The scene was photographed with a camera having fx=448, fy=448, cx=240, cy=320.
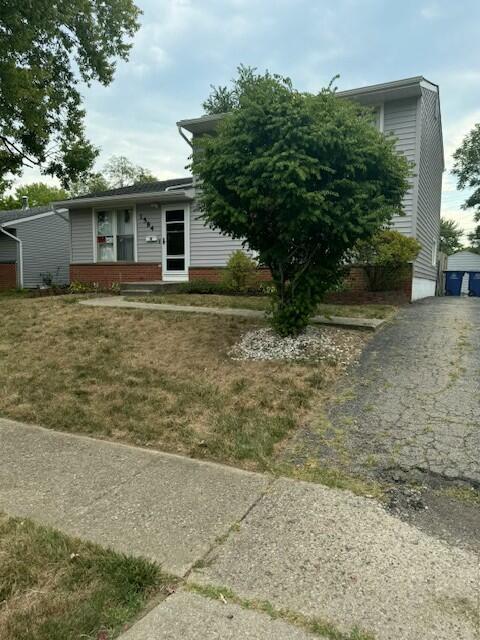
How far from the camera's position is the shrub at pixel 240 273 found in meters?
11.5

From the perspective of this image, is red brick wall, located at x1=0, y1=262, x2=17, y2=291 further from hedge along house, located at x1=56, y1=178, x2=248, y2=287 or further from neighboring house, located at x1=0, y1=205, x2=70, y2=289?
hedge along house, located at x1=56, y1=178, x2=248, y2=287

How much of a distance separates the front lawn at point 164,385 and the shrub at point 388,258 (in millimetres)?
3700

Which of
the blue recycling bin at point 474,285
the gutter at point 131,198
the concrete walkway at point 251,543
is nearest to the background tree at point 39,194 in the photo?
the gutter at point 131,198

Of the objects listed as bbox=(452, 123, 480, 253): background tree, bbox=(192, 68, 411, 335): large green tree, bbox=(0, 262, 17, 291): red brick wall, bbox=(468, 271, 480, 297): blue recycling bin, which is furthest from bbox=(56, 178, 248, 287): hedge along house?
bbox=(452, 123, 480, 253): background tree

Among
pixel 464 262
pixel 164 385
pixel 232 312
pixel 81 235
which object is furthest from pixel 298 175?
pixel 464 262

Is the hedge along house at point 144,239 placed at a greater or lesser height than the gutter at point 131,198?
lesser

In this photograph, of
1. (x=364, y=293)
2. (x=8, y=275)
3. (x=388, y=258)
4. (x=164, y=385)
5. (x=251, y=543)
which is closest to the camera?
(x=251, y=543)

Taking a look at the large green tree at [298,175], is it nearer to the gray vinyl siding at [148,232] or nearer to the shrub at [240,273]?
the shrub at [240,273]

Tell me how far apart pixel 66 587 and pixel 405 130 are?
38.7 feet

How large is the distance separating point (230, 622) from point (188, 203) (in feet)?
44.0

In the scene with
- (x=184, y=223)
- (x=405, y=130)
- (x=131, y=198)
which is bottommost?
(x=184, y=223)

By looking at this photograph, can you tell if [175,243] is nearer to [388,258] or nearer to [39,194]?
[388,258]

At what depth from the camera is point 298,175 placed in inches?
200

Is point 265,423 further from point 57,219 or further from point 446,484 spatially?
point 57,219
